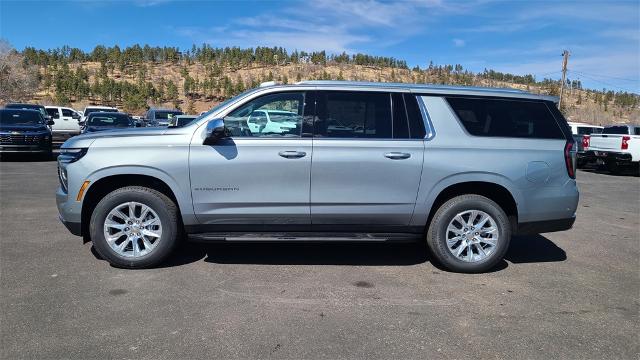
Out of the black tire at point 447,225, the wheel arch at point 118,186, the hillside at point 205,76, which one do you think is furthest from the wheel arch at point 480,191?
the hillside at point 205,76

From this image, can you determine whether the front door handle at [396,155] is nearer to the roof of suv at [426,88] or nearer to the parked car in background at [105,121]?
the roof of suv at [426,88]

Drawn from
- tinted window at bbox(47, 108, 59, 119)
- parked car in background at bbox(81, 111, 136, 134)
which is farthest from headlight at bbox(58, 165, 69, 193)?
tinted window at bbox(47, 108, 59, 119)

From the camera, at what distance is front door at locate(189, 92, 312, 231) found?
16.2 feet

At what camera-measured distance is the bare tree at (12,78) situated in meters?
34.8

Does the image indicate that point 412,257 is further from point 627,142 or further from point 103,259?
point 627,142

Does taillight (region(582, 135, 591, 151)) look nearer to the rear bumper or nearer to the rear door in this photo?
the rear bumper

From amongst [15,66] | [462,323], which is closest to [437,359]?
[462,323]

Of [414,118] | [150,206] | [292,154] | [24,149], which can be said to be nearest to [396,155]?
[414,118]

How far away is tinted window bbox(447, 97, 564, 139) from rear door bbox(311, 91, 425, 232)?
1.84 feet

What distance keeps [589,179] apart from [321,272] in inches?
547

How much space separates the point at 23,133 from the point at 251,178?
45.5 ft

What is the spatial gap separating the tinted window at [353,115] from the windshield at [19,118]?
14976 millimetres

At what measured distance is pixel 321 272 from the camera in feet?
16.9

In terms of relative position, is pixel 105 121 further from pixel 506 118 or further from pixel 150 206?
pixel 506 118
